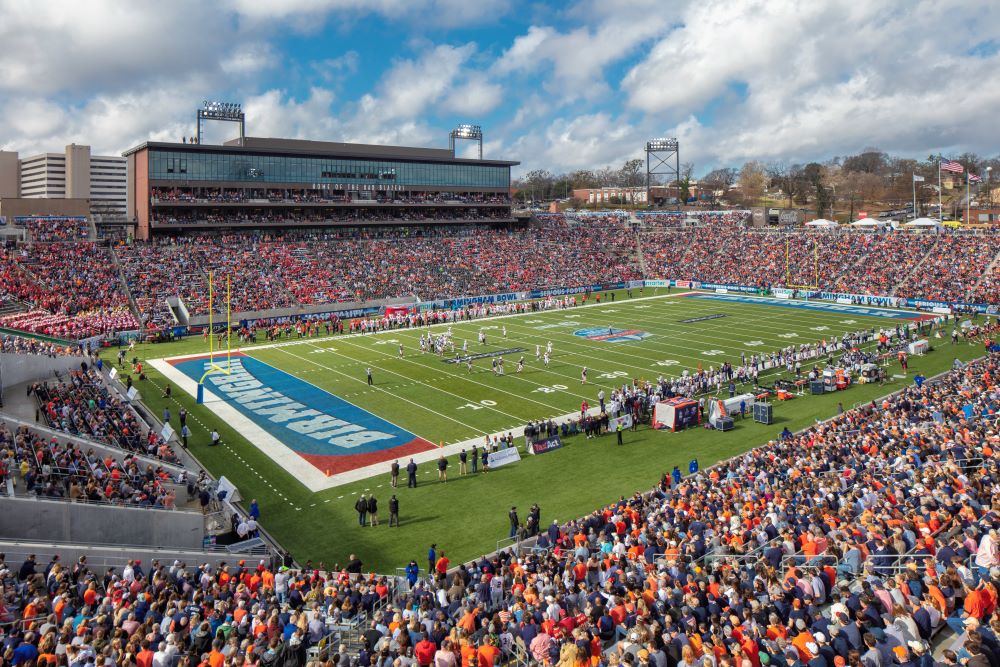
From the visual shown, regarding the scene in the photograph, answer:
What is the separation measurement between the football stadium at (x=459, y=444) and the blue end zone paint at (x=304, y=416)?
20cm

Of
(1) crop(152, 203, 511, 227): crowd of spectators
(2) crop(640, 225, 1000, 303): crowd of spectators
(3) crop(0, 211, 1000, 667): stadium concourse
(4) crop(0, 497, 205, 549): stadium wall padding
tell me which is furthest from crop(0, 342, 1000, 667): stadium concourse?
(1) crop(152, 203, 511, 227): crowd of spectators

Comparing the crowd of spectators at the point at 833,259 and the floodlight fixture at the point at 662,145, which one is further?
the floodlight fixture at the point at 662,145

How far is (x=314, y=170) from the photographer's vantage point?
226 feet

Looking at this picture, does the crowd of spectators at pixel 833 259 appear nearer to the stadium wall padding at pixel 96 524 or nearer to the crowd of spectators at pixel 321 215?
the crowd of spectators at pixel 321 215

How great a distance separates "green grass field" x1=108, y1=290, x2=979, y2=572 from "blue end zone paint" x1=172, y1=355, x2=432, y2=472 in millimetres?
880

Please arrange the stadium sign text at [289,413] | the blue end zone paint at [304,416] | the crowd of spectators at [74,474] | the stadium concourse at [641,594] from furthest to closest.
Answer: the stadium sign text at [289,413]
the blue end zone paint at [304,416]
the crowd of spectators at [74,474]
the stadium concourse at [641,594]

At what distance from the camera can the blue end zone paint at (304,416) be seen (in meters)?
24.0

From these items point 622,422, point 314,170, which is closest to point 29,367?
point 622,422

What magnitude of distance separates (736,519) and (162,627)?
9.64 meters

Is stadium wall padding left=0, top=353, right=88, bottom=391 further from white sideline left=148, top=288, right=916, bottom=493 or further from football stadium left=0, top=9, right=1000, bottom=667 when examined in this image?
white sideline left=148, top=288, right=916, bottom=493

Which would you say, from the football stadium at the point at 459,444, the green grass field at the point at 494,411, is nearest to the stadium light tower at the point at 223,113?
the football stadium at the point at 459,444

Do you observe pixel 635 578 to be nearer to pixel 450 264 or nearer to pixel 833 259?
pixel 450 264

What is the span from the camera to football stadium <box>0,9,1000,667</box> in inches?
362

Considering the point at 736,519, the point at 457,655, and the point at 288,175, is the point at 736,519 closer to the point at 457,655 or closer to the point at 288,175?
the point at 457,655
